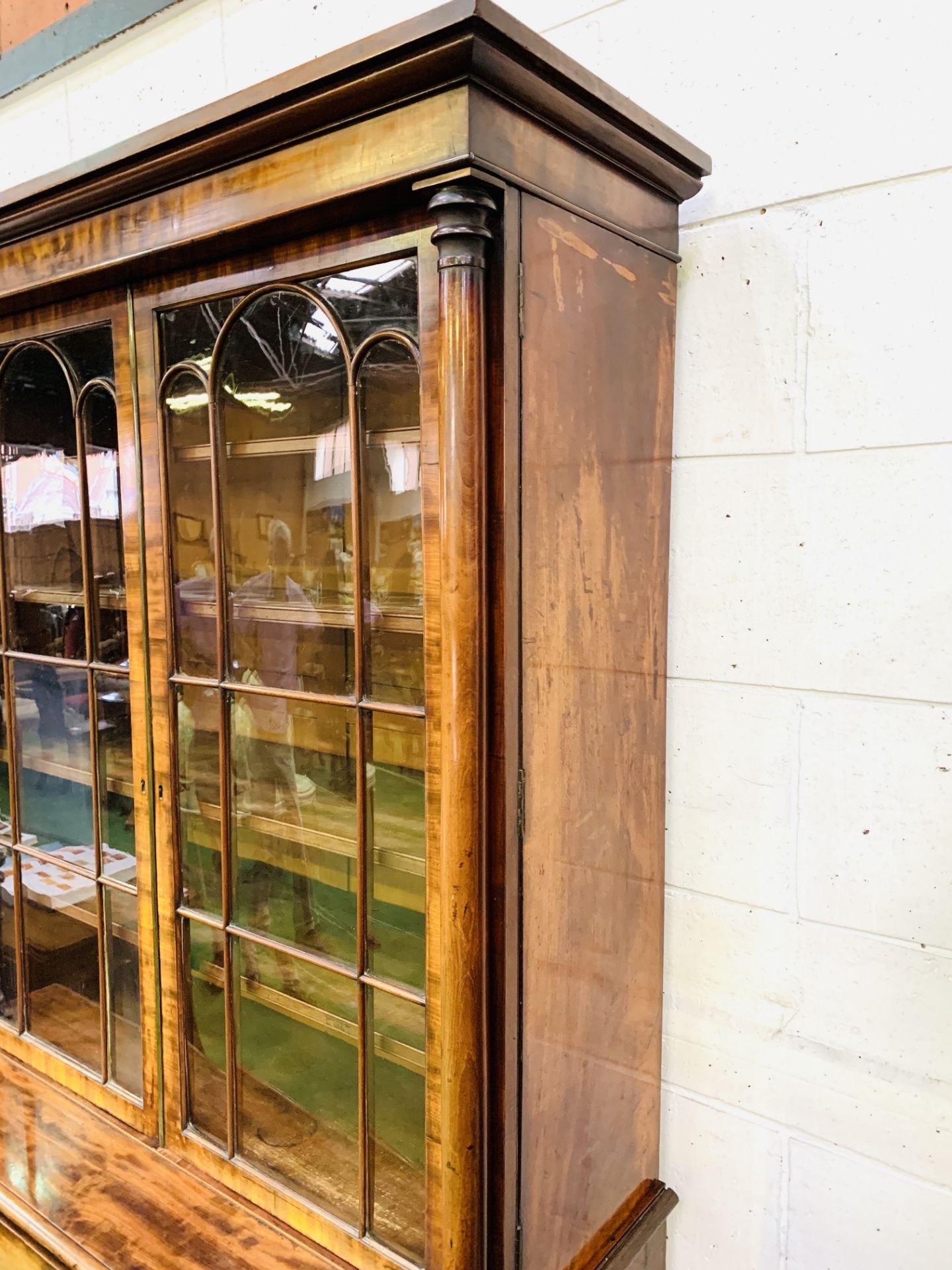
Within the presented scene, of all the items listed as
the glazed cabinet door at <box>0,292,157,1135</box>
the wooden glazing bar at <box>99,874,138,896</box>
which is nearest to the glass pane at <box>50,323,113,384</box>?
the glazed cabinet door at <box>0,292,157,1135</box>

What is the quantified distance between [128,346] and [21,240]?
229 millimetres

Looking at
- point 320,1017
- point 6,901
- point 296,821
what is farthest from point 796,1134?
point 6,901

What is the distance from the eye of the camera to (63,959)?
141cm

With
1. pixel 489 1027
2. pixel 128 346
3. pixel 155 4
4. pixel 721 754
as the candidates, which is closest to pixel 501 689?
pixel 489 1027

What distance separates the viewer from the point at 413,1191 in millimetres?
966

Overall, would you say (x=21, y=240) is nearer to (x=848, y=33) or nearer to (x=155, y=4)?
(x=155, y=4)

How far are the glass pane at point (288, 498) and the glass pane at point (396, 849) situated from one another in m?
0.09

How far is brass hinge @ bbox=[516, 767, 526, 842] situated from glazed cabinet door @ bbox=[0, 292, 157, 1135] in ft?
1.93

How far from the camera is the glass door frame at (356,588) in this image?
842mm

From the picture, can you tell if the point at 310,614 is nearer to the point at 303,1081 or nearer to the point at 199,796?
the point at 199,796

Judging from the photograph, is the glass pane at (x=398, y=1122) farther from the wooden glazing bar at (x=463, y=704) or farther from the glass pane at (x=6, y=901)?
the glass pane at (x=6, y=901)

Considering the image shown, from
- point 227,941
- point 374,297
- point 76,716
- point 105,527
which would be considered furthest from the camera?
point 76,716

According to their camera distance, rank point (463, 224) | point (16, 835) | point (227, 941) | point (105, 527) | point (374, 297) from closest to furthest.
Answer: point (463, 224) → point (374, 297) → point (227, 941) → point (105, 527) → point (16, 835)

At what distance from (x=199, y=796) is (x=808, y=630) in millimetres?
792
